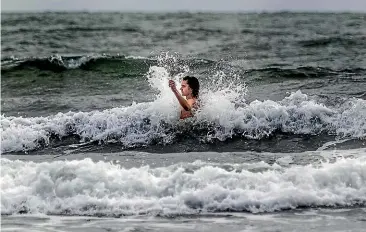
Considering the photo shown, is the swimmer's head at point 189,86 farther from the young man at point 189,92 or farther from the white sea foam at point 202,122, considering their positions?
the white sea foam at point 202,122

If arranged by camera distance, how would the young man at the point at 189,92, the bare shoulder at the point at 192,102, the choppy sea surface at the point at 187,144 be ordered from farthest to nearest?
the bare shoulder at the point at 192,102
the young man at the point at 189,92
the choppy sea surface at the point at 187,144

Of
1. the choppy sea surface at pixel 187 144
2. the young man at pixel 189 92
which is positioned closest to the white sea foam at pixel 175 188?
the choppy sea surface at pixel 187 144

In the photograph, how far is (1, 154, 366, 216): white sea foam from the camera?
297 inches

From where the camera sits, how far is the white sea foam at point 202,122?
37.8ft

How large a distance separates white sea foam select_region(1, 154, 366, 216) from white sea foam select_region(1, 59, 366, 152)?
109 inches

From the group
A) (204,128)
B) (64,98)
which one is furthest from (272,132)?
(64,98)

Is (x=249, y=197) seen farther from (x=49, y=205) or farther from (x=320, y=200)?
(x=49, y=205)

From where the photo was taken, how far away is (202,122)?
1179 cm

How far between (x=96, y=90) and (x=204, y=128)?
6047mm

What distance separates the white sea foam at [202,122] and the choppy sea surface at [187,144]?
3 cm

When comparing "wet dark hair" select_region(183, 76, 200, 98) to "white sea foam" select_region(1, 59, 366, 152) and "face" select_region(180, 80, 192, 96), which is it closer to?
"face" select_region(180, 80, 192, 96)

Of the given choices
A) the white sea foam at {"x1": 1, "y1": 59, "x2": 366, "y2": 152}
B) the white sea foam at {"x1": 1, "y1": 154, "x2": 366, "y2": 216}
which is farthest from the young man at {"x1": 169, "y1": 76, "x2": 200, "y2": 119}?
the white sea foam at {"x1": 1, "y1": 154, "x2": 366, "y2": 216}

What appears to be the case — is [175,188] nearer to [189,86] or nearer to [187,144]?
[187,144]

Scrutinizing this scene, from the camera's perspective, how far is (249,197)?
7602 millimetres
